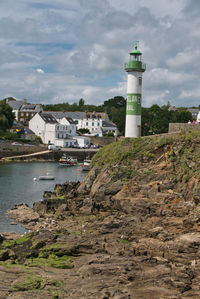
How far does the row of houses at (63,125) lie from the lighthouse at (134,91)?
41.5 metres

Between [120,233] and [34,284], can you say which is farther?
[120,233]

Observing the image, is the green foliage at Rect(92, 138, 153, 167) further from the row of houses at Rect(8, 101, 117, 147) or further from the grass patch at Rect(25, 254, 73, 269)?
the row of houses at Rect(8, 101, 117, 147)

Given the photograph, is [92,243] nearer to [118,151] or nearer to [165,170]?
[165,170]

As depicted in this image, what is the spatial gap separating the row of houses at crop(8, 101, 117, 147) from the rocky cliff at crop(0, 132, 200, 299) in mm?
42846

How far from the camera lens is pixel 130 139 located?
36.9m

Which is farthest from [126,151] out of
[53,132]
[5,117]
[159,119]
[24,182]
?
[53,132]

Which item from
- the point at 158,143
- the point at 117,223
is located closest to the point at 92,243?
the point at 117,223

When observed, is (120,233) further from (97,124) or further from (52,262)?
(97,124)

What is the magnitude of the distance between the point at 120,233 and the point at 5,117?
58.3m

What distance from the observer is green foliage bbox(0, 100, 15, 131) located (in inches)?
3056

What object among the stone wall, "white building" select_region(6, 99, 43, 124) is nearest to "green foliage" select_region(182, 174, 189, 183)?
the stone wall

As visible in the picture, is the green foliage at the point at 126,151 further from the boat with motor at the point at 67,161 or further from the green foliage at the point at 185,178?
the boat with motor at the point at 67,161

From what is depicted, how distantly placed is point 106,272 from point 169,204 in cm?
1088

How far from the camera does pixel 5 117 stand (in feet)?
257
